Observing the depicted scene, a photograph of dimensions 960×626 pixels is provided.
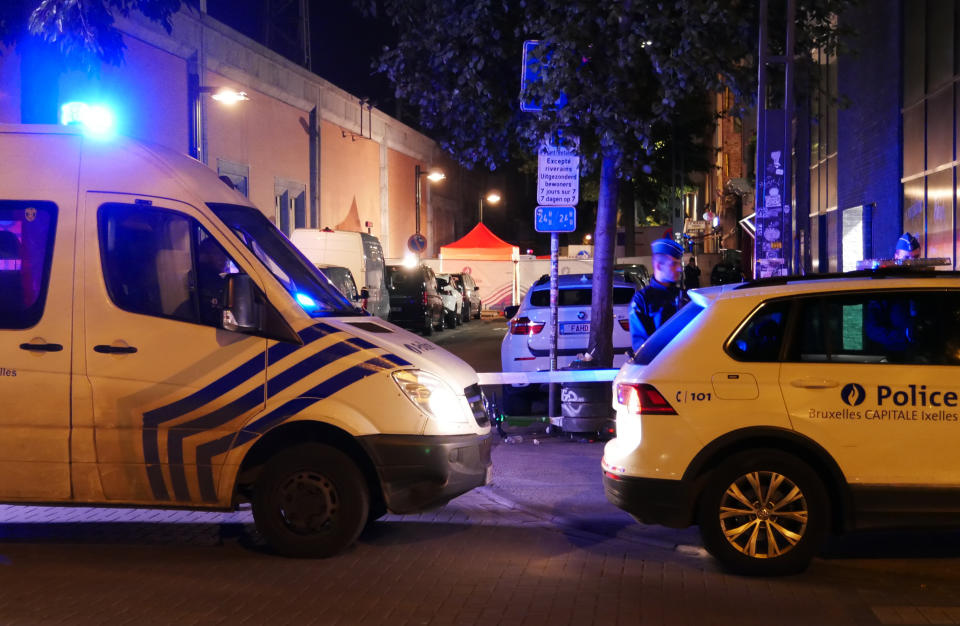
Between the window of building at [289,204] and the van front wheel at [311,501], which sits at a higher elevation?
the window of building at [289,204]

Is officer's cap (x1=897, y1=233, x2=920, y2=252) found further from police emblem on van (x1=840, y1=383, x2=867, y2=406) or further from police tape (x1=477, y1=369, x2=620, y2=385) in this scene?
police emblem on van (x1=840, y1=383, x2=867, y2=406)

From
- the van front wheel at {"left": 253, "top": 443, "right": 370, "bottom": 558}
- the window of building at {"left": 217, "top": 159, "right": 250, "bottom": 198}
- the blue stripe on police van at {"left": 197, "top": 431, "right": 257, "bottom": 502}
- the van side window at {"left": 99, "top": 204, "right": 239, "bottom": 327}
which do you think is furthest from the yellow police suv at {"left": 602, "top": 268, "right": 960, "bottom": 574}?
the window of building at {"left": 217, "top": 159, "right": 250, "bottom": 198}

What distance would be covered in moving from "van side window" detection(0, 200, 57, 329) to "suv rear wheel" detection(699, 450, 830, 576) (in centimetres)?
435

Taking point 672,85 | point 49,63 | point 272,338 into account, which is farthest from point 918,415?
point 49,63

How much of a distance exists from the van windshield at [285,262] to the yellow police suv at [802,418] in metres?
2.20

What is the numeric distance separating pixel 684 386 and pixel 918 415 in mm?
1317

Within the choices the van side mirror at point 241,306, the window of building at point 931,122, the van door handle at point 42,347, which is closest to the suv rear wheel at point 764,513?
the van side mirror at point 241,306

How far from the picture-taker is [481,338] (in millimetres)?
28469

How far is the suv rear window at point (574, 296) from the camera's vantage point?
1423 centimetres

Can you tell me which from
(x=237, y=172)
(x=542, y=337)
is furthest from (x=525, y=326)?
(x=237, y=172)

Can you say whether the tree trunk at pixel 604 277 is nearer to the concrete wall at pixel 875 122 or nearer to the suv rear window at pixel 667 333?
the concrete wall at pixel 875 122

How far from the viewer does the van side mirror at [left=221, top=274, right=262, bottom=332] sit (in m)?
6.44

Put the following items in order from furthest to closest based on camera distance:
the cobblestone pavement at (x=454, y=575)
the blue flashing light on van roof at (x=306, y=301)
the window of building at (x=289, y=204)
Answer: the window of building at (x=289, y=204) → the blue flashing light on van roof at (x=306, y=301) → the cobblestone pavement at (x=454, y=575)

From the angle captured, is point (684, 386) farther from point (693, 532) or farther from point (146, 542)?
point (146, 542)
